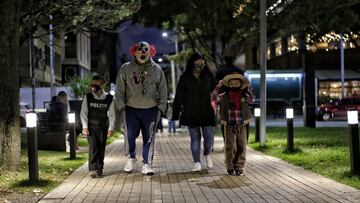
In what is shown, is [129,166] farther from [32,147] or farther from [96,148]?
[32,147]

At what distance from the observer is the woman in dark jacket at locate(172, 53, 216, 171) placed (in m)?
10.7

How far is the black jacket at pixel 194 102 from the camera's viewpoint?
35.1ft

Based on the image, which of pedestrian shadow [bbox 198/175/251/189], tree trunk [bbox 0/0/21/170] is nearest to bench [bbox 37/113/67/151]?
tree trunk [bbox 0/0/21/170]

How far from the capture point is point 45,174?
1079 cm

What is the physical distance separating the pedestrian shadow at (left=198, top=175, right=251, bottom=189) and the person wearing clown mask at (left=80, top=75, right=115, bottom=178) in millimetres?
1964

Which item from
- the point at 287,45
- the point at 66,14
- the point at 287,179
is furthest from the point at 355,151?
the point at 287,45

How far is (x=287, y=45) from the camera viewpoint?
5634 cm

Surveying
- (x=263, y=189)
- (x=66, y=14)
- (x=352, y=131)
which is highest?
(x=66, y=14)

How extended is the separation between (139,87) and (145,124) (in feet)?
2.06

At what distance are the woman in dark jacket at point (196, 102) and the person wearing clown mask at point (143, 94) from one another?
384 mm

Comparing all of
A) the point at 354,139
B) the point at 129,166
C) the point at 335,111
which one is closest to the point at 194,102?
the point at 129,166

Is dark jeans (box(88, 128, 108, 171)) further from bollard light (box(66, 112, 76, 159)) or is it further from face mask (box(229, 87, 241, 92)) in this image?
bollard light (box(66, 112, 76, 159))

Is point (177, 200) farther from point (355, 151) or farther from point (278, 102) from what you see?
point (278, 102)

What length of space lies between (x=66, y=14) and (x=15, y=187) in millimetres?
8512
